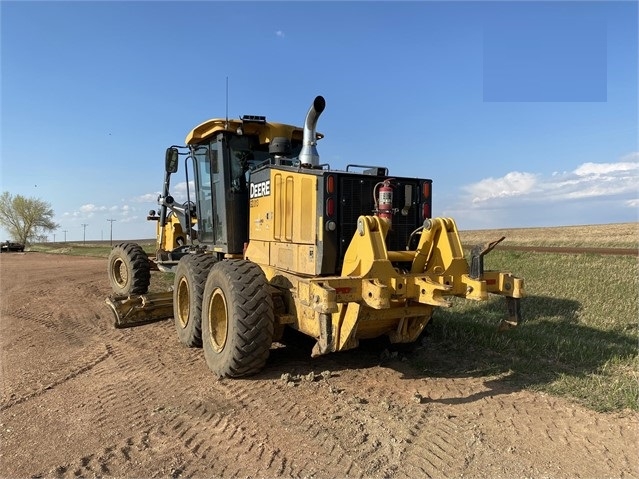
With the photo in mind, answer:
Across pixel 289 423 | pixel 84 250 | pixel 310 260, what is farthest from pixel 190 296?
pixel 84 250

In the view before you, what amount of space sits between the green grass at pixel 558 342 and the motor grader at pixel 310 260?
2.49 ft

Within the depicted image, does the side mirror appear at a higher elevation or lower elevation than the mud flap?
higher

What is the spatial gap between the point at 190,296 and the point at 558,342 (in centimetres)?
501

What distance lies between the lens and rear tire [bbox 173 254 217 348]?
6.62 m

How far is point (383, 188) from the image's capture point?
5547 millimetres

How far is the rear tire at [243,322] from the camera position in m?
5.20

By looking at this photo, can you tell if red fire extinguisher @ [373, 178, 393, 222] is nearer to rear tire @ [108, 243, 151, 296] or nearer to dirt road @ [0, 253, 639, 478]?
dirt road @ [0, 253, 639, 478]

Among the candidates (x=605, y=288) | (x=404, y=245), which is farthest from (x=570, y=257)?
→ (x=404, y=245)

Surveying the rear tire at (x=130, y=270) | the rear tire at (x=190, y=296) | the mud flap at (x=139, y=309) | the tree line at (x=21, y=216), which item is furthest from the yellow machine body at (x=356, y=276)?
the tree line at (x=21, y=216)

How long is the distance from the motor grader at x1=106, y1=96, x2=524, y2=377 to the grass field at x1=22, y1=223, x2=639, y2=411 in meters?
0.72

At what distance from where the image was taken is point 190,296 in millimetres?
6758

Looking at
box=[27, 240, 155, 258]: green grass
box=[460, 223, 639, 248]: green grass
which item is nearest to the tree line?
box=[27, 240, 155, 258]: green grass

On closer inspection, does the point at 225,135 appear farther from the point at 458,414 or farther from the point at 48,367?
the point at 458,414

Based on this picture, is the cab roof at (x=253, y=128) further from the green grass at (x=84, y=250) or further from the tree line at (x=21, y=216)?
the tree line at (x=21, y=216)
